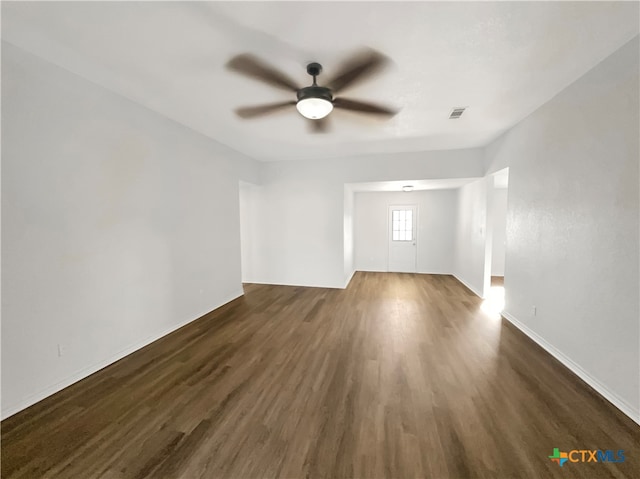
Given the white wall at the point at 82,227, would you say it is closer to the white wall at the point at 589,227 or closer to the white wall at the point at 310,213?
the white wall at the point at 310,213

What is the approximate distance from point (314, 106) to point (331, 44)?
439 millimetres

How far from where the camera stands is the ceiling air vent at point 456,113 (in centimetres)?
303

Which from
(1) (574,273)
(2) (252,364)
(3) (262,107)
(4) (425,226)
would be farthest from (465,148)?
(2) (252,364)

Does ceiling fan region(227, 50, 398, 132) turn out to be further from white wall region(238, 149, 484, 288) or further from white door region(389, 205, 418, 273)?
white door region(389, 205, 418, 273)

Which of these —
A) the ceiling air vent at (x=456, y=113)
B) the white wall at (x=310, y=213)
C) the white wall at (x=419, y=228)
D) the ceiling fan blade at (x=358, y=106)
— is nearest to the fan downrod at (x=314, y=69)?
the ceiling fan blade at (x=358, y=106)

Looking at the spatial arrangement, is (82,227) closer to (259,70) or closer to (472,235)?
(259,70)

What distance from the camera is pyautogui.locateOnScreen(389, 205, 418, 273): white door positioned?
721cm

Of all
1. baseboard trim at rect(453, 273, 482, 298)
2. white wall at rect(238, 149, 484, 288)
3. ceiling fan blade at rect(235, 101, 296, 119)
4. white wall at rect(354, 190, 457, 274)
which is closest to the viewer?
ceiling fan blade at rect(235, 101, 296, 119)

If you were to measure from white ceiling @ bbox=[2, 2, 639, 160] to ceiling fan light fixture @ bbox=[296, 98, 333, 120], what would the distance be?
0.34 m

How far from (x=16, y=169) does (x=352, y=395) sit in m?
3.24

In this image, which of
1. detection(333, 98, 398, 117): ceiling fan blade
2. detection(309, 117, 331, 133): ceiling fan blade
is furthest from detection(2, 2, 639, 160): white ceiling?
detection(309, 117, 331, 133): ceiling fan blade

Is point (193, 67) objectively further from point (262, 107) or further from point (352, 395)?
point (352, 395)

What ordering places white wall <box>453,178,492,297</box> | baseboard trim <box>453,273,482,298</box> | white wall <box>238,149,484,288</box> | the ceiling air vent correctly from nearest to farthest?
the ceiling air vent, white wall <box>453,178,492,297</box>, baseboard trim <box>453,273,482,298</box>, white wall <box>238,149,484,288</box>

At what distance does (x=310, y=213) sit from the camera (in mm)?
5664
